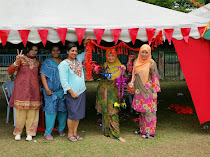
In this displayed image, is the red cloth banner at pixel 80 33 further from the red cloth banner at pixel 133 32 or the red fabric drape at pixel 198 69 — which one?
the red fabric drape at pixel 198 69

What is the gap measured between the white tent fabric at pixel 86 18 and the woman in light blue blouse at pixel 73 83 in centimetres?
32

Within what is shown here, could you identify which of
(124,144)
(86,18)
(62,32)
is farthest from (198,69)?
(62,32)

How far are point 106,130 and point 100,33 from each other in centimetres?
161

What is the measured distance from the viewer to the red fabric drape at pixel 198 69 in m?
4.50

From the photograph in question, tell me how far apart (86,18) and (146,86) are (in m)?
1.50

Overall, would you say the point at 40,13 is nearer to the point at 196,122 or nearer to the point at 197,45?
the point at 197,45

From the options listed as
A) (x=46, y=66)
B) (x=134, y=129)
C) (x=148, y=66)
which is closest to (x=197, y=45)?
(x=148, y=66)

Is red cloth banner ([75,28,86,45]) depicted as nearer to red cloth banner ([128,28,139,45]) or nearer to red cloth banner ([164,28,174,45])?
red cloth banner ([128,28,139,45])

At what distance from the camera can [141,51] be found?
13.7 feet

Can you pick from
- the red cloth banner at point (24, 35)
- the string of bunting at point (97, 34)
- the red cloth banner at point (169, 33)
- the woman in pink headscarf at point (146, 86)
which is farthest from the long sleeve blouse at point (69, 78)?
the red cloth banner at point (169, 33)

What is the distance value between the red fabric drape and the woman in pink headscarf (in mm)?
607

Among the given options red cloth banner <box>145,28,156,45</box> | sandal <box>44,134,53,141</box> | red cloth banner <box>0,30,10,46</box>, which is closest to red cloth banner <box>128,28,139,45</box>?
red cloth banner <box>145,28,156,45</box>

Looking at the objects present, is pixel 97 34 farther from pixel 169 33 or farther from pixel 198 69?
pixel 198 69

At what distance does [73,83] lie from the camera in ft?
13.3
